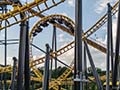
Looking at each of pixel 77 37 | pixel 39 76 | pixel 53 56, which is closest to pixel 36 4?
pixel 77 37

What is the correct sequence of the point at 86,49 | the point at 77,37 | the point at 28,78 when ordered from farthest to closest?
1. the point at 86,49
2. the point at 28,78
3. the point at 77,37

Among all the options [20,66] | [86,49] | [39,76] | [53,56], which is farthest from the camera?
[39,76]

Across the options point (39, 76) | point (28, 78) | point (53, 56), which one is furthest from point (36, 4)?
point (39, 76)

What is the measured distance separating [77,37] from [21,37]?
2.08m

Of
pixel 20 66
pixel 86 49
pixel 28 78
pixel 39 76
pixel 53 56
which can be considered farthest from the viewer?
pixel 39 76

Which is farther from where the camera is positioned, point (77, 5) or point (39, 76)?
point (39, 76)

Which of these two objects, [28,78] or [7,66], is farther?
[7,66]

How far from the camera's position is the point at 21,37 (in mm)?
10492

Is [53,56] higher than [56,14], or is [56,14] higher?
[56,14]

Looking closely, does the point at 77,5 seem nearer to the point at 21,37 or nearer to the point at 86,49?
the point at 21,37

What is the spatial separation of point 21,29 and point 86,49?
4.90 metres

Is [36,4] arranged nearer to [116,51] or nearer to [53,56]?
[116,51]

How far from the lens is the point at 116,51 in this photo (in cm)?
1082

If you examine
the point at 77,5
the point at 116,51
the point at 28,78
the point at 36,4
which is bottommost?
the point at 28,78
